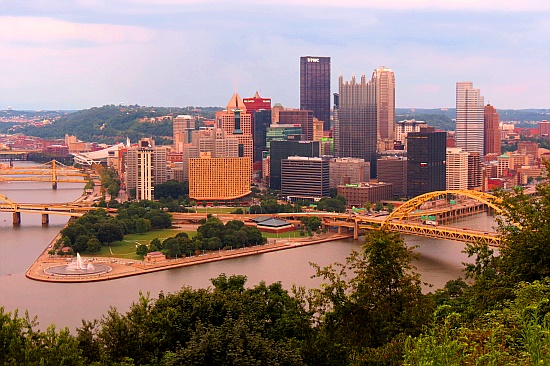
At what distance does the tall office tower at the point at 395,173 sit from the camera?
3234 centimetres

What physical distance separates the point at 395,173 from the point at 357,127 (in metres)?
6.98

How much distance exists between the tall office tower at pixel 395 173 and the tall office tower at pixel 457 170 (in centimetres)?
172

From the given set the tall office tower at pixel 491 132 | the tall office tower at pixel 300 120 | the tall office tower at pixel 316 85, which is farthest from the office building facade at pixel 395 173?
the tall office tower at pixel 316 85

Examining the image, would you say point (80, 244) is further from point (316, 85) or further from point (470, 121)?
point (316, 85)

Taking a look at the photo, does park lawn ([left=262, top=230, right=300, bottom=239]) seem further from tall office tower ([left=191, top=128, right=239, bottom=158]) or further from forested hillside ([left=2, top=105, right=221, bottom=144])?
forested hillside ([left=2, top=105, right=221, bottom=144])

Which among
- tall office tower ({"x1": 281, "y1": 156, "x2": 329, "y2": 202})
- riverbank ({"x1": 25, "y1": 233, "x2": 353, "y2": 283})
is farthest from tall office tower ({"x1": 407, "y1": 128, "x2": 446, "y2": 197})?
riverbank ({"x1": 25, "y1": 233, "x2": 353, "y2": 283})

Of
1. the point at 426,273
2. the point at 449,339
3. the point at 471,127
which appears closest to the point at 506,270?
the point at 449,339

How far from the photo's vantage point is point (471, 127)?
149 feet

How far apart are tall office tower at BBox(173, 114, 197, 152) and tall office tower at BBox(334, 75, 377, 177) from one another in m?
10.3

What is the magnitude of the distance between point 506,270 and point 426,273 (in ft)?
27.1

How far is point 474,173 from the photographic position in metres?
33.5

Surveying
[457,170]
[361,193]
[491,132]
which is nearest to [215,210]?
[361,193]

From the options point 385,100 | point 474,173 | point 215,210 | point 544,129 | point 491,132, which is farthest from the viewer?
point 544,129

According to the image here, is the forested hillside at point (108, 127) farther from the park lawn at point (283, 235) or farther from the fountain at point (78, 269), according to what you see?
the fountain at point (78, 269)
